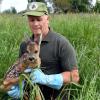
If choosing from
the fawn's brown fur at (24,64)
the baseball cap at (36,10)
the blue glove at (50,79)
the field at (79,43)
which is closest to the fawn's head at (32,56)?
the fawn's brown fur at (24,64)

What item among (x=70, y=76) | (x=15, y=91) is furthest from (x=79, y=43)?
(x=15, y=91)

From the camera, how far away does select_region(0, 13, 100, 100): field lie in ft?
12.1

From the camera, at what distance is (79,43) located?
495 cm

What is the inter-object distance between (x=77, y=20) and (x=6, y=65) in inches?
79.6

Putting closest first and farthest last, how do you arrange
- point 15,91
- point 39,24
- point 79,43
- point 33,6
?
point 15,91 → point 39,24 → point 33,6 → point 79,43

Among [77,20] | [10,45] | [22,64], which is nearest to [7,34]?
[10,45]

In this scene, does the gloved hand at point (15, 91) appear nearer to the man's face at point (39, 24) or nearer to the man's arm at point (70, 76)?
the man's arm at point (70, 76)

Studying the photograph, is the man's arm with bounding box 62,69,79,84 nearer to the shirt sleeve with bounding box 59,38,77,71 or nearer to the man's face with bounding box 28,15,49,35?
the shirt sleeve with bounding box 59,38,77,71

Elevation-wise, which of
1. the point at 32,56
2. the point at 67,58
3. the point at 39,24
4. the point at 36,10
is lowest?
A: the point at 67,58

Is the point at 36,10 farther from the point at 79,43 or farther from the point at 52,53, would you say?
the point at 79,43

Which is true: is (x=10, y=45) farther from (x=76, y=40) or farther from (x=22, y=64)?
(x=22, y=64)

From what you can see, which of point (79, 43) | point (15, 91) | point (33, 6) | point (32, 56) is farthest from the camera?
point (79, 43)

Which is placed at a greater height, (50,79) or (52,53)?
(52,53)

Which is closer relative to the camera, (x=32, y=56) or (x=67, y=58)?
(x=32, y=56)
